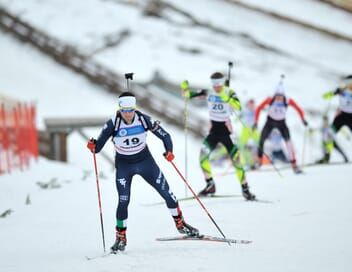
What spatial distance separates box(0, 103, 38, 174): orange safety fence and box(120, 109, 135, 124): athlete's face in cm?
596

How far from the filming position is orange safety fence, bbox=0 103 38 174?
1062cm

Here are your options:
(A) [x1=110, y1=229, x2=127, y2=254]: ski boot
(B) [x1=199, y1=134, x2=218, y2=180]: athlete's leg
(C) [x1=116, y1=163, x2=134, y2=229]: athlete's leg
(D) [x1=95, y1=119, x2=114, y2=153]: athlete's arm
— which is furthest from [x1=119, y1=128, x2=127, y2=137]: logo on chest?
(B) [x1=199, y1=134, x2=218, y2=180]: athlete's leg

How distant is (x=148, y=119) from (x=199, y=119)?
12.2 metres

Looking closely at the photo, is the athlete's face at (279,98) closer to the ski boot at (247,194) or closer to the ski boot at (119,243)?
the ski boot at (247,194)

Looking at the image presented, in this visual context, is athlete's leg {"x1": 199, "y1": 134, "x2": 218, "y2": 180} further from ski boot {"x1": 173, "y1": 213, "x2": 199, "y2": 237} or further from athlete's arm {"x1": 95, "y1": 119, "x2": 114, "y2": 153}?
athlete's arm {"x1": 95, "y1": 119, "x2": 114, "y2": 153}

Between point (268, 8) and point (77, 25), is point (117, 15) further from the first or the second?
point (268, 8)

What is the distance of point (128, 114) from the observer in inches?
210

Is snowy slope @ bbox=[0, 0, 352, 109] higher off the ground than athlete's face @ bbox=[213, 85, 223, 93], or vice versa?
snowy slope @ bbox=[0, 0, 352, 109]

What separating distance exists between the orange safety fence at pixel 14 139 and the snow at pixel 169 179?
13.3 inches

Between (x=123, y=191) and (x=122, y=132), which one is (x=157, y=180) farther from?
(x=122, y=132)

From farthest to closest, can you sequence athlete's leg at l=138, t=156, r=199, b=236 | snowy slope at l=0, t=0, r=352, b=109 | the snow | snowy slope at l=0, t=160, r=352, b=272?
snowy slope at l=0, t=0, r=352, b=109 < athlete's leg at l=138, t=156, r=199, b=236 < the snow < snowy slope at l=0, t=160, r=352, b=272

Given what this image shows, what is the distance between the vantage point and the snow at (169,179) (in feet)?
17.1

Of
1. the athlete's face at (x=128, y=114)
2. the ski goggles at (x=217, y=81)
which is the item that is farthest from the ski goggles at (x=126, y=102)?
the ski goggles at (x=217, y=81)

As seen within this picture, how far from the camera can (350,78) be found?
993 cm
